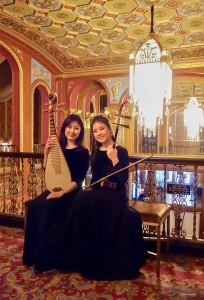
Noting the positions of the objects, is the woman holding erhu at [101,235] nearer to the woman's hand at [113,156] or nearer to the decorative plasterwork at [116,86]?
the woman's hand at [113,156]

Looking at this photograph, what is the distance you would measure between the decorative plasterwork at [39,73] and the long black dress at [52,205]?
686 centimetres

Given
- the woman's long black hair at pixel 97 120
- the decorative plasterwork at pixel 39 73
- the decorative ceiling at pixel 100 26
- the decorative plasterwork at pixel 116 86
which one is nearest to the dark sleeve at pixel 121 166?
the woman's long black hair at pixel 97 120

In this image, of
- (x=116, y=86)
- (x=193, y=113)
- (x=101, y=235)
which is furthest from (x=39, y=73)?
(x=101, y=235)

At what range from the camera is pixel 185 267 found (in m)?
2.77

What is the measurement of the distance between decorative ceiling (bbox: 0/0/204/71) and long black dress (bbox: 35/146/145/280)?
4416 mm

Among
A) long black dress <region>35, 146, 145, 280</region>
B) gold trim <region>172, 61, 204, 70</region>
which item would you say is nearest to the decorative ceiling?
gold trim <region>172, 61, 204, 70</region>

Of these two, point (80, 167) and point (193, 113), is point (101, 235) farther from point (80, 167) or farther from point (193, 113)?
point (193, 113)

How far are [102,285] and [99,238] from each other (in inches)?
14.8

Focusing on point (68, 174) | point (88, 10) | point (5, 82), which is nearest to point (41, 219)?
point (68, 174)

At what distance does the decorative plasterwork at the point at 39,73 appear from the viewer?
29.5ft

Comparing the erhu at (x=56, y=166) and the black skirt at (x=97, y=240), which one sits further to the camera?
the erhu at (x=56, y=166)

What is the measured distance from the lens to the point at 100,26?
7195 mm

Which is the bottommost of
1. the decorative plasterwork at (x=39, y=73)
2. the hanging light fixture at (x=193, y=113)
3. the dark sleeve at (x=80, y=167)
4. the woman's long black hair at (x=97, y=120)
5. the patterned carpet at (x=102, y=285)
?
the patterned carpet at (x=102, y=285)

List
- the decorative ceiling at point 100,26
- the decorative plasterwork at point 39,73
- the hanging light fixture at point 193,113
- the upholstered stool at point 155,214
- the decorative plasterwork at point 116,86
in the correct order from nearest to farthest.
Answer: the upholstered stool at point 155,214
the decorative ceiling at point 100,26
the hanging light fixture at point 193,113
the decorative plasterwork at point 39,73
the decorative plasterwork at point 116,86
